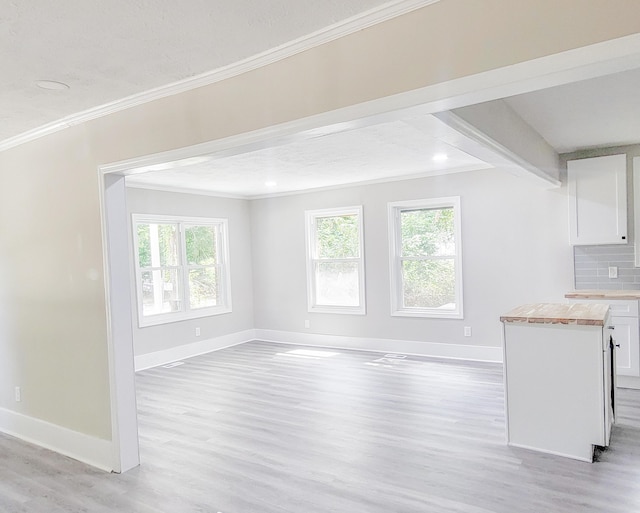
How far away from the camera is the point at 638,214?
4.78 m

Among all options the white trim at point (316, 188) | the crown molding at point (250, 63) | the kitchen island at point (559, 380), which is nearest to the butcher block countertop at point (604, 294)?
the kitchen island at point (559, 380)

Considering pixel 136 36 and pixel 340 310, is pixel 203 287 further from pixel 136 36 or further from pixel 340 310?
pixel 136 36

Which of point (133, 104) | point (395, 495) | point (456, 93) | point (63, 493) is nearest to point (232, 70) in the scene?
point (133, 104)

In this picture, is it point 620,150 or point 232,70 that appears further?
point 620,150

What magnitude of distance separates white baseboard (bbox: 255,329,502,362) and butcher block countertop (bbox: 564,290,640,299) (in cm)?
123

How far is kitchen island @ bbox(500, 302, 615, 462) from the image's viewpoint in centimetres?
297

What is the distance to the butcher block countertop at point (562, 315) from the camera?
2.99 m

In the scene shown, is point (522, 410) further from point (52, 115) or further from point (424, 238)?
point (52, 115)

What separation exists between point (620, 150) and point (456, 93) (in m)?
4.19

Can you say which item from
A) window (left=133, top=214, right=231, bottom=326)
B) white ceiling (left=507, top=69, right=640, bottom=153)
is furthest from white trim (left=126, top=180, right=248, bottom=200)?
white ceiling (left=507, top=69, right=640, bottom=153)

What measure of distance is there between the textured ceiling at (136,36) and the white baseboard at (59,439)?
7.70ft

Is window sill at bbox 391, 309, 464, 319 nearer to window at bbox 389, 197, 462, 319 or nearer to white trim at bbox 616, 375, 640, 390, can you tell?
window at bbox 389, 197, 462, 319

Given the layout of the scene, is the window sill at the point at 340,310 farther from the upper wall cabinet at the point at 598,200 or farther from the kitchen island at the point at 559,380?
the kitchen island at the point at 559,380

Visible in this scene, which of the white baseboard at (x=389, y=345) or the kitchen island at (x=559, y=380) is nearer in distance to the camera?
the kitchen island at (x=559, y=380)
